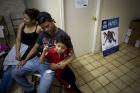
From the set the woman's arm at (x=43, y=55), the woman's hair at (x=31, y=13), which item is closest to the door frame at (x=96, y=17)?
the woman's hair at (x=31, y=13)

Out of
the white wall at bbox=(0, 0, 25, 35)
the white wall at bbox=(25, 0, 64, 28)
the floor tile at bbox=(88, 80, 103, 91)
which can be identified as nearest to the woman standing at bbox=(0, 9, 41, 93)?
the white wall at bbox=(25, 0, 64, 28)

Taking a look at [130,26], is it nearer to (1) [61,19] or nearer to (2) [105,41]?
(2) [105,41]

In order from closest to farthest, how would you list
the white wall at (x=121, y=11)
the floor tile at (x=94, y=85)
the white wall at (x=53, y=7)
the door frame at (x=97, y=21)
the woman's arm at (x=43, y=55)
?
the woman's arm at (x=43, y=55) → the white wall at (x=53, y=7) → the floor tile at (x=94, y=85) → the door frame at (x=97, y=21) → the white wall at (x=121, y=11)

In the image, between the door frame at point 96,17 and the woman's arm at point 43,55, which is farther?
the door frame at point 96,17

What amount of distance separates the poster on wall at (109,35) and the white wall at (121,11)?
87mm

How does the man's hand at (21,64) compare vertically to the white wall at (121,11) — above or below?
below

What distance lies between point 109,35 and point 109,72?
74cm

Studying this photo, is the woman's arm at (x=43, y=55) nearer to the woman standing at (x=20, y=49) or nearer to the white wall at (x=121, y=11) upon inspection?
the woman standing at (x=20, y=49)

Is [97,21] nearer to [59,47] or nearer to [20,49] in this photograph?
[59,47]

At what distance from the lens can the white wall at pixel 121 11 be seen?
231 centimetres

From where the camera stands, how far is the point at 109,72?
2264 mm

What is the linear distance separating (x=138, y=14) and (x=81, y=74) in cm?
190

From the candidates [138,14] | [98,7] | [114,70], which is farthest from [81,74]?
[138,14]

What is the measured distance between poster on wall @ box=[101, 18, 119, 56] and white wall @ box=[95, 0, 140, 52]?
0.09m
